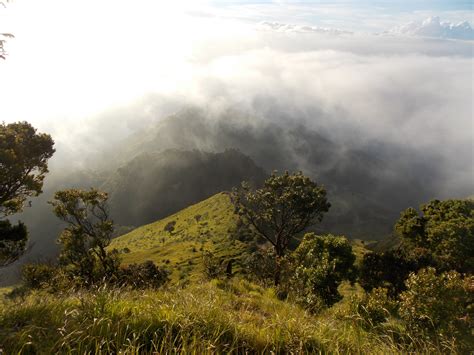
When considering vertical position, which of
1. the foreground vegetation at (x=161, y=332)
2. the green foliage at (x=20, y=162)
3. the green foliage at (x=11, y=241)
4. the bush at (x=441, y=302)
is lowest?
the green foliage at (x=11, y=241)

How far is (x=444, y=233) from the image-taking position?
46.3 metres

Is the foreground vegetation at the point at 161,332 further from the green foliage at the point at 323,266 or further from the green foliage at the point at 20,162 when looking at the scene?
the green foliage at the point at 20,162

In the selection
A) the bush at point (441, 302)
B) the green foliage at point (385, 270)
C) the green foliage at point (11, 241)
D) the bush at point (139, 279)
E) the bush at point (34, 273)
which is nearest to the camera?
the bush at point (139, 279)

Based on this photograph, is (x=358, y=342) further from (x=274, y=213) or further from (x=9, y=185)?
(x=274, y=213)

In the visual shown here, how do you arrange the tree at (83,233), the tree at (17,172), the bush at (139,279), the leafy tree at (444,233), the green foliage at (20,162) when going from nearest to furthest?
1. the bush at (139,279)
2. the green foliage at (20,162)
3. the tree at (17,172)
4. the leafy tree at (444,233)
5. the tree at (83,233)

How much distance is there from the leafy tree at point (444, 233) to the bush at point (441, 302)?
95.8 feet

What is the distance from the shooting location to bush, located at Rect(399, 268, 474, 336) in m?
16.4

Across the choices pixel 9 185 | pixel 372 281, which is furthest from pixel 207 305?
pixel 372 281

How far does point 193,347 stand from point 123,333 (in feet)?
4.55

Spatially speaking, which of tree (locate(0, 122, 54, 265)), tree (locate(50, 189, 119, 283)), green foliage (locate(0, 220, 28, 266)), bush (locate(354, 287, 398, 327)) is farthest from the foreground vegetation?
tree (locate(50, 189, 119, 283))

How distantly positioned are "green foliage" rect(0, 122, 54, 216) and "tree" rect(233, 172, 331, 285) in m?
22.5

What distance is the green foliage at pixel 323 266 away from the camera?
30.7 meters

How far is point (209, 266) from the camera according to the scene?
6131 cm

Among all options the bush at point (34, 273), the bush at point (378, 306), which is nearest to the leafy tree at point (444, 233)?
the bush at point (378, 306)
